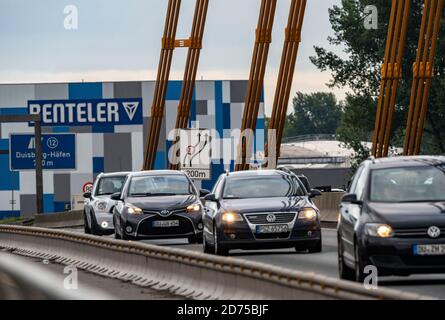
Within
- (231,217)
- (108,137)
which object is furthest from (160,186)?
(108,137)

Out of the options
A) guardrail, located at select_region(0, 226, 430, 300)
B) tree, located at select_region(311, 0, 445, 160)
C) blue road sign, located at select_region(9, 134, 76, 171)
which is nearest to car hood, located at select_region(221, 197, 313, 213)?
guardrail, located at select_region(0, 226, 430, 300)

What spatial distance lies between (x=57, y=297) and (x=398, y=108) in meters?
70.8

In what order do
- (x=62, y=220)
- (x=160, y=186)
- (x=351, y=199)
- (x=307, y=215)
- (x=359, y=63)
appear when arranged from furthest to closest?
1. (x=359, y=63)
2. (x=62, y=220)
3. (x=160, y=186)
4. (x=307, y=215)
5. (x=351, y=199)

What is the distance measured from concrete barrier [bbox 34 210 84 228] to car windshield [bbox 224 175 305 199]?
36.5 meters

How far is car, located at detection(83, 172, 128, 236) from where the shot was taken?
124 ft

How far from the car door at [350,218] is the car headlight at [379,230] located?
43 cm

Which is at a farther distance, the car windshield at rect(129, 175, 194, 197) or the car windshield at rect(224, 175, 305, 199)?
the car windshield at rect(129, 175, 194, 197)

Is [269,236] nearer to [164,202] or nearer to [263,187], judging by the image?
[263,187]

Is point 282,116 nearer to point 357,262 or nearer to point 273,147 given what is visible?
point 273,147

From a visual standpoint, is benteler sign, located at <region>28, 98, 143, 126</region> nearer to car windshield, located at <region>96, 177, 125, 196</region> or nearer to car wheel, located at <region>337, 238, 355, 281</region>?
car windshield, located at <region>96, 177, 125, 196</region>

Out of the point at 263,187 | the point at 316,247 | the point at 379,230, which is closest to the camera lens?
the point at 379,230

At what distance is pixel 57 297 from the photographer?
17578 mm

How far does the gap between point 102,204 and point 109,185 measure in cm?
117

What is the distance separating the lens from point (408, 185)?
59.3 feet
